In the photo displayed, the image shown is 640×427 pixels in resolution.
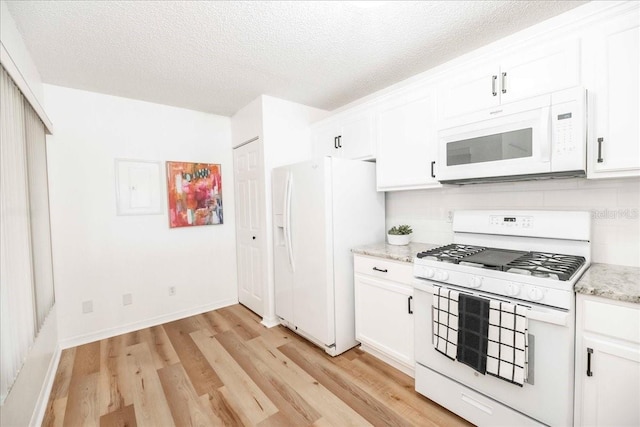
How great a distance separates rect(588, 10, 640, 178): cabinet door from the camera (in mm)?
1400

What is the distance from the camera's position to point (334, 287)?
2412 mm

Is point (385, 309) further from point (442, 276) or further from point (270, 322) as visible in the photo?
point (270, 322)

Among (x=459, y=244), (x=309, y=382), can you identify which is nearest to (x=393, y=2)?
(x=459, y=244)

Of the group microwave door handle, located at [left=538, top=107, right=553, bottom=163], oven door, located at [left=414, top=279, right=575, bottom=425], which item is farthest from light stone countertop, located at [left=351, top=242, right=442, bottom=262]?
microwave door handle, located at [left=538, top=107, right=553, bottom=163]

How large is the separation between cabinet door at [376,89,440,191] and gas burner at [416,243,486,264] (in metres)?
0.51

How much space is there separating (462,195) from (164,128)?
3.10 metres

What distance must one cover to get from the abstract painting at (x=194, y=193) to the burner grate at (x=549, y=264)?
3018 mm

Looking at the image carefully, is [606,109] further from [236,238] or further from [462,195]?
[236,238]

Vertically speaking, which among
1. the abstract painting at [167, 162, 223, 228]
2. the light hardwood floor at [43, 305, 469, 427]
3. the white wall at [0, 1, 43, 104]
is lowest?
the light hardwood floor at [43, 305, 469, 427]

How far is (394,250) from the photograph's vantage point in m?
2.27

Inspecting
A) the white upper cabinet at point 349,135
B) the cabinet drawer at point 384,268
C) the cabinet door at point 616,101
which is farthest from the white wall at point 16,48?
the cabinet door at point 616,101

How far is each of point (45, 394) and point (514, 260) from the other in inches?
124

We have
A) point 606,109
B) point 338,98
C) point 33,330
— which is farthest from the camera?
point 338,98

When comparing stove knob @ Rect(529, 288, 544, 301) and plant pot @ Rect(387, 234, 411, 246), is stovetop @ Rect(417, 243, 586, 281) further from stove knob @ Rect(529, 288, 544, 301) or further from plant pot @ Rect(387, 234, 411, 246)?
plant pot @ Rect(387, 234, 411, 246)
